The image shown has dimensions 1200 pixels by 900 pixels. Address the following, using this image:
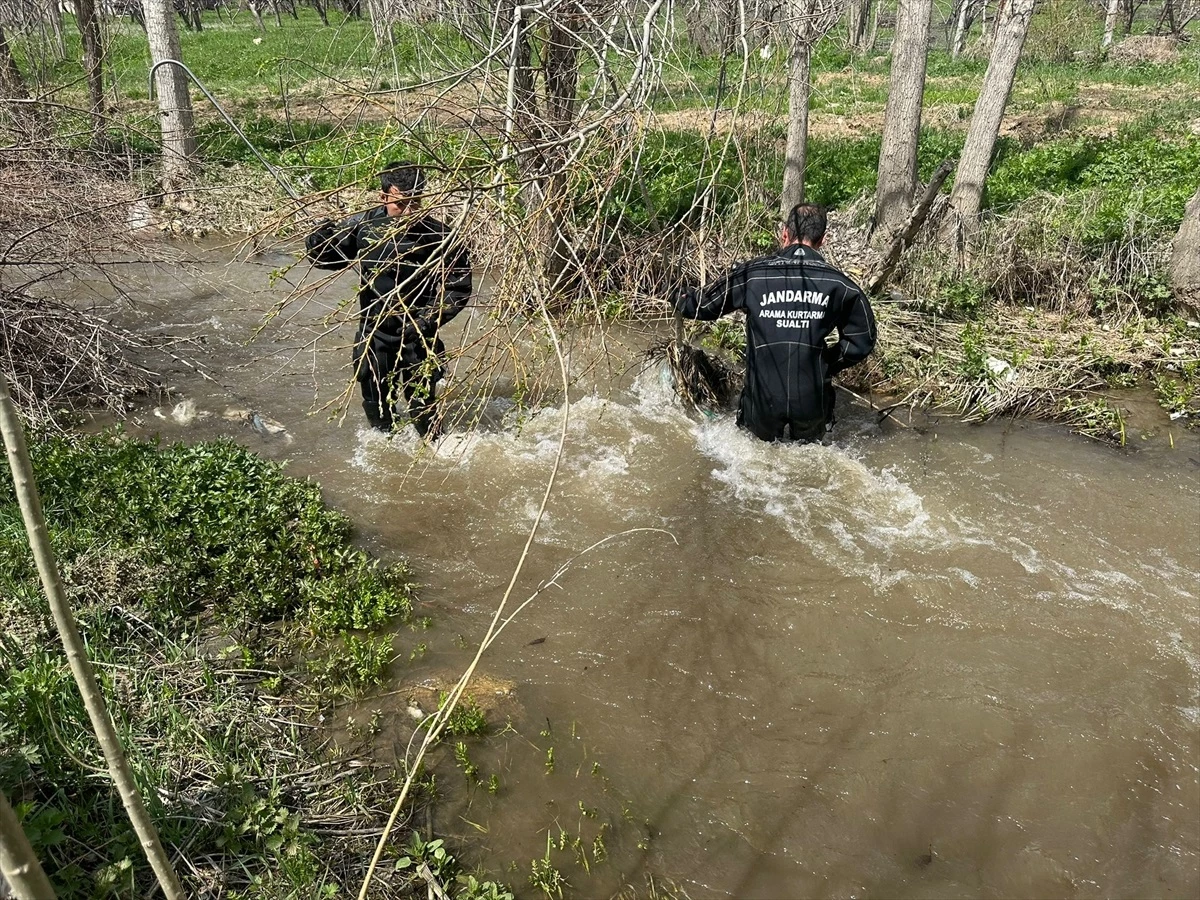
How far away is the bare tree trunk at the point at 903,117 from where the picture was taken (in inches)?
333

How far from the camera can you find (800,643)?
4160 mm

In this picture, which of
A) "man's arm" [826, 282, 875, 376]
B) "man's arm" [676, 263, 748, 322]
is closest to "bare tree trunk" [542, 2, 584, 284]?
"man's arm" [676, 263, 748, 322]

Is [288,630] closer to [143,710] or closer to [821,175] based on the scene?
[143,710]

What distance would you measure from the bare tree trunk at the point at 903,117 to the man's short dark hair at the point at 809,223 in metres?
3.54

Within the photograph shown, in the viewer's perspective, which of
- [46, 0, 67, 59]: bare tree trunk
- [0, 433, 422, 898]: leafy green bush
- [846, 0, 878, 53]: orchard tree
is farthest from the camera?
[846, 0, 878, 53]: orchard tree

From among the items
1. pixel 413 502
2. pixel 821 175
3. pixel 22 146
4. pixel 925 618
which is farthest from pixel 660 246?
pixel 821 175

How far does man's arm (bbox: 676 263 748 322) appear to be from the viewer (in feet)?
16.9

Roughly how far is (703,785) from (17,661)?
9.14 feet

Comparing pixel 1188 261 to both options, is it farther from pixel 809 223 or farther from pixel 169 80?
pixel 169 80

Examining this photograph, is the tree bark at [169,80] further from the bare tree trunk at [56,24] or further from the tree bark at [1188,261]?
the tree bark at [1188,261]

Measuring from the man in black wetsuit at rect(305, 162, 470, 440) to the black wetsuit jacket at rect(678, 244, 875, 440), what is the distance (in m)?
1.62

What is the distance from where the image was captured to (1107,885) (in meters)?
3.03

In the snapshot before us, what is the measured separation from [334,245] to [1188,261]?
279 inches

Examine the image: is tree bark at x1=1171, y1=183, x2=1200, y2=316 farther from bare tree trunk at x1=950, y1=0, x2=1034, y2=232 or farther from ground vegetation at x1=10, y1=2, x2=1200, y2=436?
bare tree trunk at x1=950, y1=0, x2=1034, y2=232
